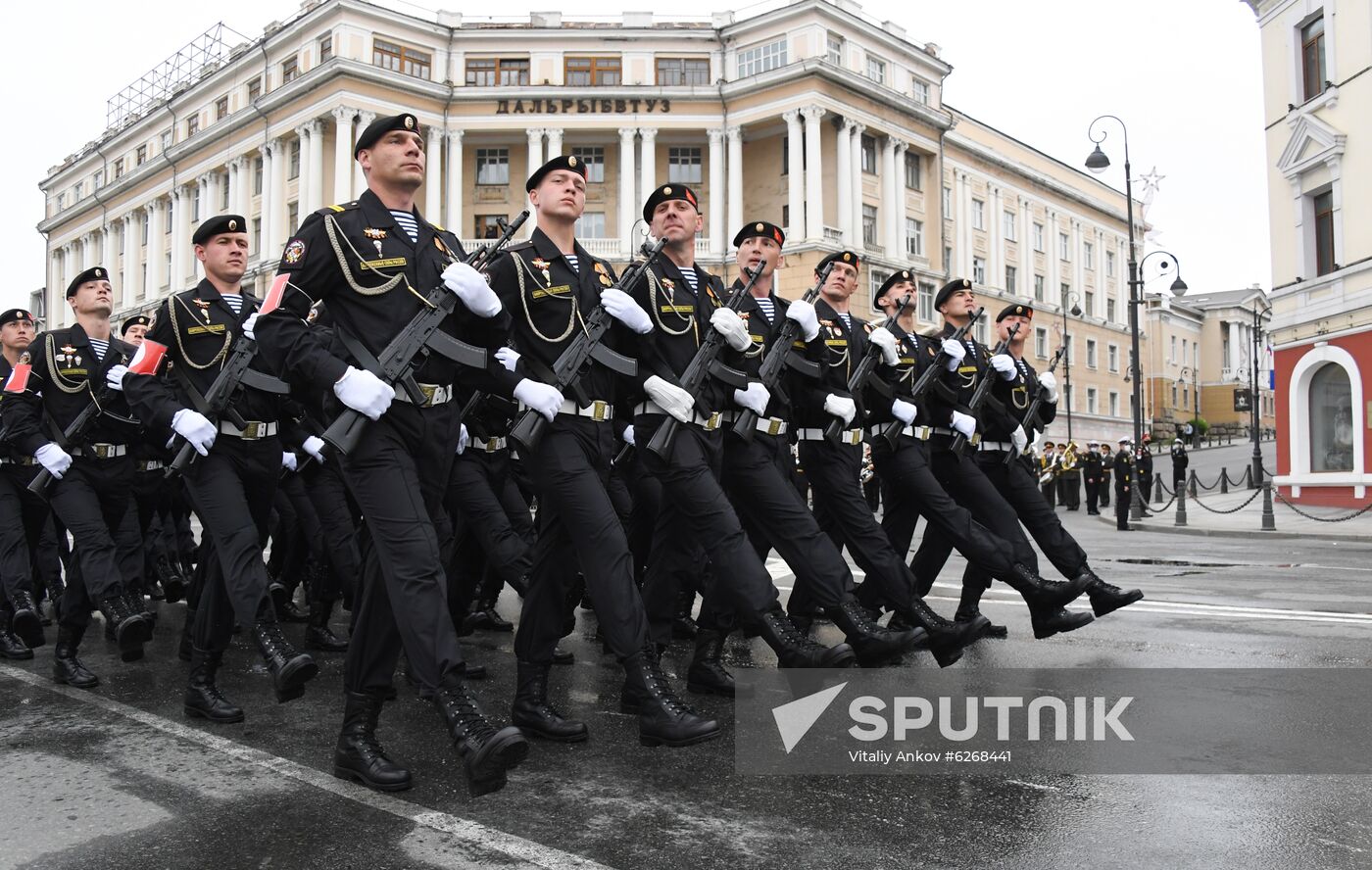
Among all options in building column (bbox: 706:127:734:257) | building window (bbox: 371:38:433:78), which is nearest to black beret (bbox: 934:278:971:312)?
building column (bbox: 706:127:734:257)

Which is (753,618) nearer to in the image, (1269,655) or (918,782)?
(918,782)

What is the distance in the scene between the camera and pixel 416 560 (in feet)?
13.0

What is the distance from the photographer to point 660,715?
14.5 feet

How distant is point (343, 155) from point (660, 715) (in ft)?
170

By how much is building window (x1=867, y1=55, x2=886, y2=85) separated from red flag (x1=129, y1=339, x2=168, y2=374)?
53.7m

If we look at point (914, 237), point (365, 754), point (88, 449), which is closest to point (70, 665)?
point (88, 449)

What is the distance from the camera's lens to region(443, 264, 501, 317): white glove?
163 inches

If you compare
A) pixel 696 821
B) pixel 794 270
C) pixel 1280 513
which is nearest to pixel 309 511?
pixel 696 821

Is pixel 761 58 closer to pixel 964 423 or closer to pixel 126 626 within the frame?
pixel 964 423

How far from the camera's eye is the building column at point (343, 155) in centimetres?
5169

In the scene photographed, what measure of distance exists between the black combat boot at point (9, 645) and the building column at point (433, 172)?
4798 centimetres

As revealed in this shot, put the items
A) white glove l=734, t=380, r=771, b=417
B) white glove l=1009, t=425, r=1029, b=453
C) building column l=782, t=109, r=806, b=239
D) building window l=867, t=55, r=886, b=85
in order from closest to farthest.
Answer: white glove l=734, t=380, r=771, b=417, white glove l=1009, t=425, r=1029, b=453, building column l=782, t=109, r=806, b=239, building window l=867, t=55, r=886, b=85

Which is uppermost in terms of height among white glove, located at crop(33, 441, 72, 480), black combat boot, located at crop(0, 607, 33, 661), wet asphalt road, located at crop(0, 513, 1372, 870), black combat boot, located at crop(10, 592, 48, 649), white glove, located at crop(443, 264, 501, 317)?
white glove, located at crop(443, 264, 501, 317)

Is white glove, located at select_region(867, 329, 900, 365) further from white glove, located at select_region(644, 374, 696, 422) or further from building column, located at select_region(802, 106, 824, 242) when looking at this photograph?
building column, located at select_region(802, 106, 824, 242)
